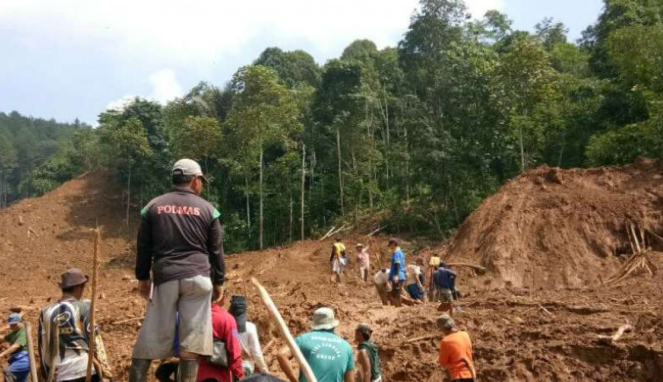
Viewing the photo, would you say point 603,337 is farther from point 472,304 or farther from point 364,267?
point 364,267

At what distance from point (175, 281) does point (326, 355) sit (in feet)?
5.27

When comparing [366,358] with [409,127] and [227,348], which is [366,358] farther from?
[409,127]

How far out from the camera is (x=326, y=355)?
526cm

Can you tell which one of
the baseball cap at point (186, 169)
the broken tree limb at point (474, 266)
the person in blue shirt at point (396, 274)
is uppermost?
the baseball cap at point (186, 169)

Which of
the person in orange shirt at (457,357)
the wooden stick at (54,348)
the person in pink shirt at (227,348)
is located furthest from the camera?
the person in orange shirt at (457,357)

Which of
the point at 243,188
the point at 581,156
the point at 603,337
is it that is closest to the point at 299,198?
the point at 243,188

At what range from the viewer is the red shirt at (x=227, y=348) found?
4.57 meters

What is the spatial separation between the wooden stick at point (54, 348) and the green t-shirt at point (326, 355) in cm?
182

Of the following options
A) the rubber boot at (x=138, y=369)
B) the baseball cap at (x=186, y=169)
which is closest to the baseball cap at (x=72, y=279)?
the rubber boot at (x=138, y=369)

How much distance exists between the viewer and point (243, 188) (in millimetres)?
35656

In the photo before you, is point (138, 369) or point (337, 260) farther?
point (337, 260)

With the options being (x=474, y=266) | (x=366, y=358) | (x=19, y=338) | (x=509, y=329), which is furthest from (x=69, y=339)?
(x=474, y=266)

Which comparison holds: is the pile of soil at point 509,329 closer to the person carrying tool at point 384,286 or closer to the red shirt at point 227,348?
the person carrying tool at point 384,286

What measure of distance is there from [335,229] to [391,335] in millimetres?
22371
